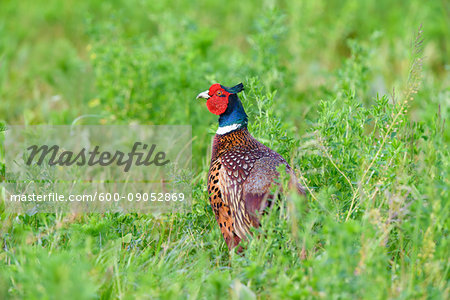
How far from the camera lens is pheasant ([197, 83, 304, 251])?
3.04 meters

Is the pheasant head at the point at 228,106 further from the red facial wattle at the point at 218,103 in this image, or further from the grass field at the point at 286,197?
the grass field at the point at 286,197

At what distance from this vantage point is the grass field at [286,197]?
2564 millimetres

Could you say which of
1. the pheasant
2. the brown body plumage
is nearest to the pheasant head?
the pheasant

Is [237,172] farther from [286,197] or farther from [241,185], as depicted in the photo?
[286,197]

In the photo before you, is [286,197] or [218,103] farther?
[218,103]

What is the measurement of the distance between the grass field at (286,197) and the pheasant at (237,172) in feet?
0.48

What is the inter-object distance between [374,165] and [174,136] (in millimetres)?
1966

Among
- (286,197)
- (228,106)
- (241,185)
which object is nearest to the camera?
(286,197)

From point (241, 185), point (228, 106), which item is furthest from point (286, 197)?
point (228, 106)

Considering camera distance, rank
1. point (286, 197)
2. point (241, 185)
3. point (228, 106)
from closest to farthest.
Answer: point (286, 197)
point (241, 185)
point (228, 106)

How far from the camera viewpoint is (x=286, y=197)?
9.50ft

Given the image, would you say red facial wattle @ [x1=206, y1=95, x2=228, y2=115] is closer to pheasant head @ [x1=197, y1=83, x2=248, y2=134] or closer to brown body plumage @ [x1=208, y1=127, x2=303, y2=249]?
pheasant head @ [x1=197, y1=83, x2=248, y2=134]

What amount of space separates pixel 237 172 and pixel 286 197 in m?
0.37

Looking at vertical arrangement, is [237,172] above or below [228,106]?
below
